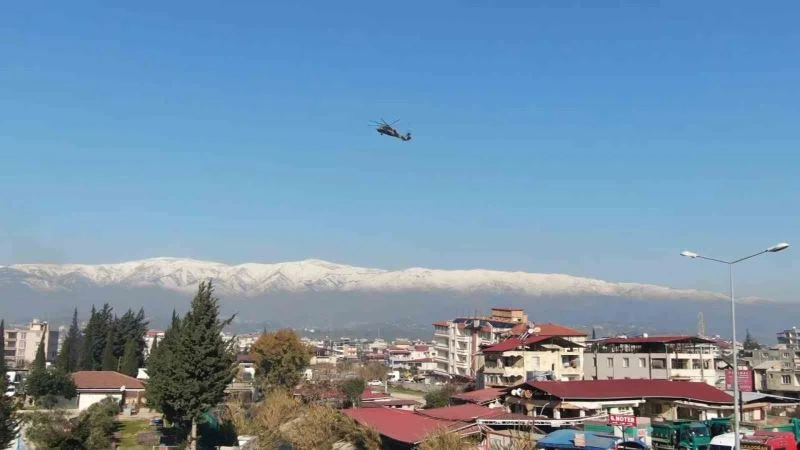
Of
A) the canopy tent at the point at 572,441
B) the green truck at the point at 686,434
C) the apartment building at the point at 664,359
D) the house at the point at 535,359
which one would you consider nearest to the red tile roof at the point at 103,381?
the house at the point at 535,359

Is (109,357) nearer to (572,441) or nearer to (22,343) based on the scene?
(22,343)

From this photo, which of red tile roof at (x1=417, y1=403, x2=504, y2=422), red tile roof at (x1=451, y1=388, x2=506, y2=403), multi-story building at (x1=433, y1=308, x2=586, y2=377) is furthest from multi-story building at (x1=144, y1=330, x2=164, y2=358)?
red tile roof at (x1=417, y1=403, x2=504, y2=422)

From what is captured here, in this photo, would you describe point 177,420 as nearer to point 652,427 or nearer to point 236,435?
point 236,435

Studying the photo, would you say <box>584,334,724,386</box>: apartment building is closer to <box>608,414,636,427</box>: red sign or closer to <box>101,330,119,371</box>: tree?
<box>608,414,636,427</box>: red sign

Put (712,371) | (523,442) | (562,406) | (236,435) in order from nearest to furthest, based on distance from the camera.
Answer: (523,442) → (562,406) → (236,435) → (712,371)

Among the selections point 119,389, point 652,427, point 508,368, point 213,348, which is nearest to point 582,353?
point 508,368

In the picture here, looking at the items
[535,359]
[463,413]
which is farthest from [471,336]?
[463,413]
